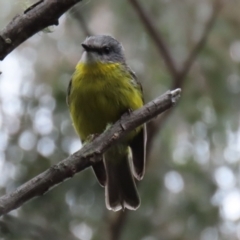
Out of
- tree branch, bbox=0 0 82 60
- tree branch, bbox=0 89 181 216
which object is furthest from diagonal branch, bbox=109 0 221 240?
tree branch, bbox=0 0 82 60

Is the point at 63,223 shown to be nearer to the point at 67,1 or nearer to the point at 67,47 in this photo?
the point at 67,47

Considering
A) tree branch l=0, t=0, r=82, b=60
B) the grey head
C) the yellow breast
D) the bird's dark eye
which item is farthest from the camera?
the bird's dark eye

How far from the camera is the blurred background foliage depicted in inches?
188

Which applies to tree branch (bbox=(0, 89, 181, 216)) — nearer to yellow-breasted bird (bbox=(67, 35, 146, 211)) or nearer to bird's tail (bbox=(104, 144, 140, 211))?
yellow-breasted bird (bbox=(67, 35, 146, 211))

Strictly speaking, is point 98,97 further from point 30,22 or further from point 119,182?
point 30,22

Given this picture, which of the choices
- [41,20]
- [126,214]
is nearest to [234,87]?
[126,214]

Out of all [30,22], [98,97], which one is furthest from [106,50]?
[30,22]

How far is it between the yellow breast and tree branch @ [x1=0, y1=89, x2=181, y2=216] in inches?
42.1

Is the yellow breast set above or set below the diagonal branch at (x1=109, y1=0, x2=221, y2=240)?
above

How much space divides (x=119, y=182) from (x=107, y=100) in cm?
84

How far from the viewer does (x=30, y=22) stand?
1933mm

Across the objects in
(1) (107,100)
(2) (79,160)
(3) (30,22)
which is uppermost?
(3) (30,22)

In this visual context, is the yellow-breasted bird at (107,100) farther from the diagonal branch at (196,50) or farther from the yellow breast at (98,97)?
the diagonal branch at (196,50)

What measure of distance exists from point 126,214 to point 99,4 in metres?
2.14
